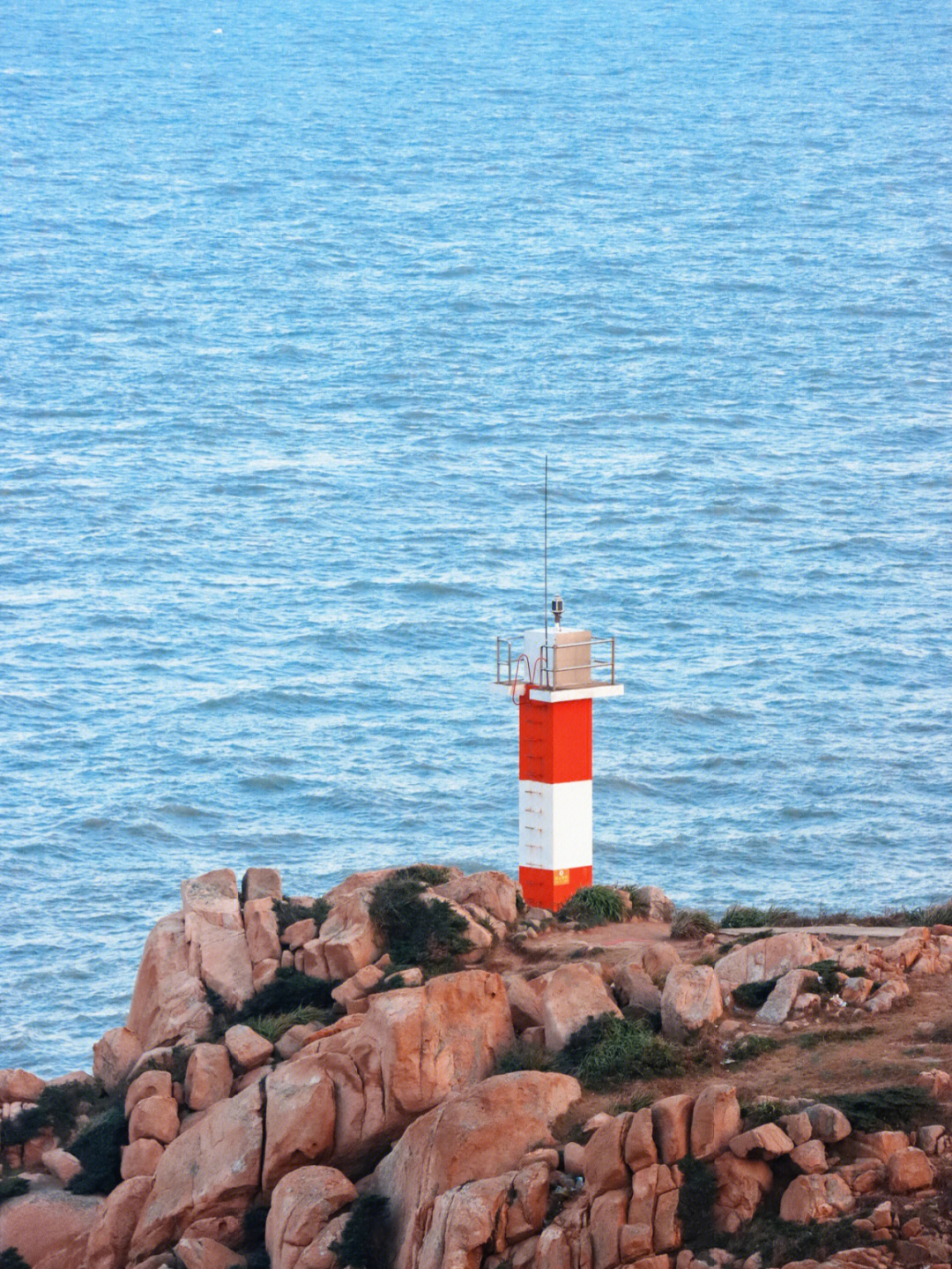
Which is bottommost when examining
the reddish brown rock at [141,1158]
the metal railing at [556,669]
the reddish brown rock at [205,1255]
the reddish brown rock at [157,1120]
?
the reddish brown rock at [205,1255]

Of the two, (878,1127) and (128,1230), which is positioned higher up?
(878,1127)

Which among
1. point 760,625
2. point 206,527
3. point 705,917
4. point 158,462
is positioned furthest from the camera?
point 158,462

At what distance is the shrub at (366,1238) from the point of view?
21.6m

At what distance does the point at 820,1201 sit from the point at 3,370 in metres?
117

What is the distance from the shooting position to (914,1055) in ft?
72.4

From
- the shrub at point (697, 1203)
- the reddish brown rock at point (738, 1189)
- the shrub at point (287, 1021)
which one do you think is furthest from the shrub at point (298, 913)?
the reddish brown rock at point (738, 1189)

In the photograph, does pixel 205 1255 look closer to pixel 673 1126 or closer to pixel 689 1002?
pixel 673 1126

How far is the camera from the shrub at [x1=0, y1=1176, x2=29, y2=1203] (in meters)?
26.2

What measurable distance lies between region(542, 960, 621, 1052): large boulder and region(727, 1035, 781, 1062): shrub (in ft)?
5.88

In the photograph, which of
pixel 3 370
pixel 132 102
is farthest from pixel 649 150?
pixel 3 370

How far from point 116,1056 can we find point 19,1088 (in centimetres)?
172

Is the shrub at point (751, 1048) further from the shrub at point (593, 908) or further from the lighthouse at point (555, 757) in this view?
the lighthouse at point (555, 757)

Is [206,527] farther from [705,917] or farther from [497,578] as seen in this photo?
[705,917]

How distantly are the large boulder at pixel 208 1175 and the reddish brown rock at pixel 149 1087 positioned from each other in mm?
1414
